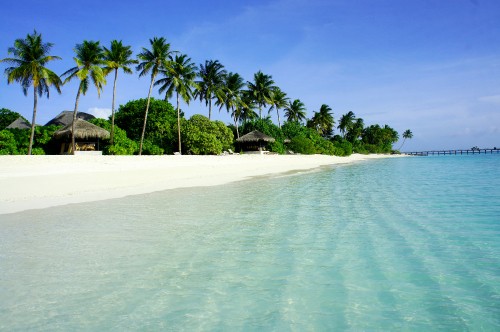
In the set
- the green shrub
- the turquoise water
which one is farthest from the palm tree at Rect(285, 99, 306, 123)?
the turquoise water

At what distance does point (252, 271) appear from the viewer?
4293 mm

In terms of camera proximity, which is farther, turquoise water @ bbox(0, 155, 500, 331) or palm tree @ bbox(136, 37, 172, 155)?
palm tree @ bbox(136, 37, 172, 155)

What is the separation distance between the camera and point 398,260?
4621 millimetres

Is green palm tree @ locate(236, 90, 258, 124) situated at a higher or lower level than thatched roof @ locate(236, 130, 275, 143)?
higher

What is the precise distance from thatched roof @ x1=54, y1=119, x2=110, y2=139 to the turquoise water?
23464 millimetres

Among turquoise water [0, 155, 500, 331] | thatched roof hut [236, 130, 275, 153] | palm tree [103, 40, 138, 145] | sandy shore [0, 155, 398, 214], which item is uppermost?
palm tree [103, 40, 138, 145]

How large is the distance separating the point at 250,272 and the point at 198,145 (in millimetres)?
30809

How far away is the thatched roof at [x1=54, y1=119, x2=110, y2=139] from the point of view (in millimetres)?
29312

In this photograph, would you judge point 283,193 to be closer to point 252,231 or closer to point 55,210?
point 252,231

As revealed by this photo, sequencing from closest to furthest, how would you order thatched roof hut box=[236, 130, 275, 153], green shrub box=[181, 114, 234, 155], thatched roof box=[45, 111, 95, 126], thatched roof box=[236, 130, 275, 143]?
green shrub box=[181, 114, 234, 155]
thatched roof box=[45, 111, 95, 126]
thatched roof box=[236, 130, 275, 143]
thatched roof hut box=[236, 130, 275, 153]

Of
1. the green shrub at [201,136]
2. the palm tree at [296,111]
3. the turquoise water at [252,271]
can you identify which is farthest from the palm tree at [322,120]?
the turquoise water at [252,271]

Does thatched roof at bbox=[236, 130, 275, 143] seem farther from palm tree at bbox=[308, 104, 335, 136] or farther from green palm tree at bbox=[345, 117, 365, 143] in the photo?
green palm tree at bbox=[345, 117, 365, 143]

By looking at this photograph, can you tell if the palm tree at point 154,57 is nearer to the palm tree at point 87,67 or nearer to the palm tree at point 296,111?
the palm tree at point 87,67

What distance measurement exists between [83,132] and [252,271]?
2918 cm
